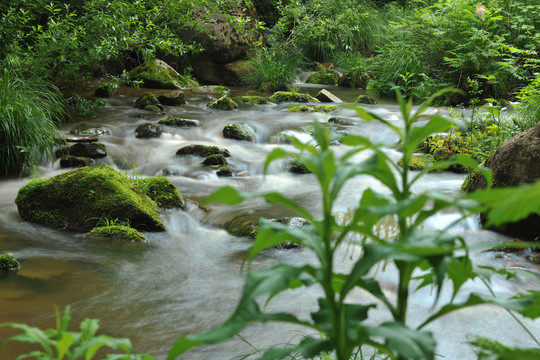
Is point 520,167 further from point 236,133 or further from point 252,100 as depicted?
point 252,100

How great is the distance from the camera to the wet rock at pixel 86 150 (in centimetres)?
715

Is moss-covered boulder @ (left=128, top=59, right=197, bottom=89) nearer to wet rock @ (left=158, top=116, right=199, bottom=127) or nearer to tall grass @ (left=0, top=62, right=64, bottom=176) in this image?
wet rock @ (left=158, top=116, right=199, bottom=127)

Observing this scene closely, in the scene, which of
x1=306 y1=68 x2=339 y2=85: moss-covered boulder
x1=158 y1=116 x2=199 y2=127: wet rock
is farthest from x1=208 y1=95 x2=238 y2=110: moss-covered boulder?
x1=306 y1=68 x2=339 y2=85: moss-covered boulder

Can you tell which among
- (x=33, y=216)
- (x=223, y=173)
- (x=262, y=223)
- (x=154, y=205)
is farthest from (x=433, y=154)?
(x=262, y=223)

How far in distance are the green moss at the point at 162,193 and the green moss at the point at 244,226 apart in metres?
0.74

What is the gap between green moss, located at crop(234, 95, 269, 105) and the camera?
11797mm

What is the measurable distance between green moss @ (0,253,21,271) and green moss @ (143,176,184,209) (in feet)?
5.60

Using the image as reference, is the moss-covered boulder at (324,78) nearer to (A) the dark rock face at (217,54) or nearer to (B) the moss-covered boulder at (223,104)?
(A) the dark rock face at (217,54)

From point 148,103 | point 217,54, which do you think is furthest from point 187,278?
point 217,54

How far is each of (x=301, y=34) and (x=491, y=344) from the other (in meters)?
14.9

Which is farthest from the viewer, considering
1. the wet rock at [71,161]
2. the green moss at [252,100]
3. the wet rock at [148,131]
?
the green moss at [252,100]

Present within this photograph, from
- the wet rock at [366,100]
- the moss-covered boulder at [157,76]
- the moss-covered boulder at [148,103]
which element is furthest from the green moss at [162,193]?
the moss-covered boulder at [157,76]

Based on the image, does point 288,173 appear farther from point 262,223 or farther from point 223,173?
point 262,223

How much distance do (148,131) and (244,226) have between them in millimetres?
4267
